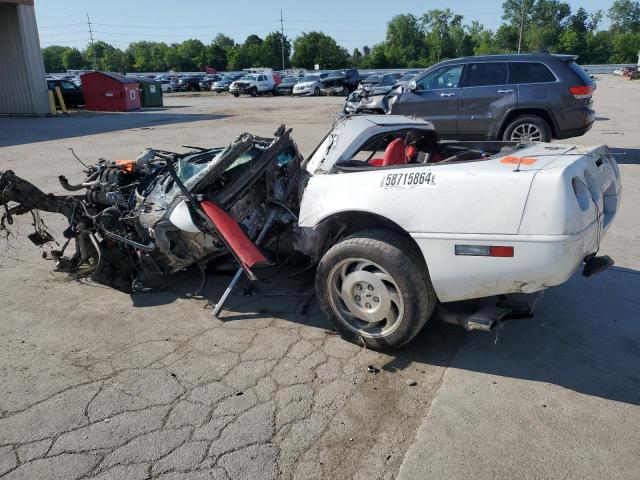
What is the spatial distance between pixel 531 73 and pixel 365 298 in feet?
26.0

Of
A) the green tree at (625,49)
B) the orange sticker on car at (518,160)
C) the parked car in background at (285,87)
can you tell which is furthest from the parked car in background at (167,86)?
the green tree at (625,49)

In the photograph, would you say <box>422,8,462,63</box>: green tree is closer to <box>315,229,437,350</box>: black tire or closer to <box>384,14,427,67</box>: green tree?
<box>384,14,427,67</box>: green tree

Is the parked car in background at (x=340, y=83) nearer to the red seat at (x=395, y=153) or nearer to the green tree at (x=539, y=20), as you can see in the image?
the red seat at (x=395, y=153)

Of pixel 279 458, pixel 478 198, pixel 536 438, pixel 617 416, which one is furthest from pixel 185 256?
pixel 617 416

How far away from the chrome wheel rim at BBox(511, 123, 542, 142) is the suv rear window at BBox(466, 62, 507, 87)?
0.89 m

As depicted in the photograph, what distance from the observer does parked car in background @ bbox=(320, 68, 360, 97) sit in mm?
36312

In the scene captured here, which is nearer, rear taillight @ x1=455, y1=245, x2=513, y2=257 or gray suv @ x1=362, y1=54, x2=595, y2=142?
rear taillight @ x1=455, y1=245, x2=513, y2=257

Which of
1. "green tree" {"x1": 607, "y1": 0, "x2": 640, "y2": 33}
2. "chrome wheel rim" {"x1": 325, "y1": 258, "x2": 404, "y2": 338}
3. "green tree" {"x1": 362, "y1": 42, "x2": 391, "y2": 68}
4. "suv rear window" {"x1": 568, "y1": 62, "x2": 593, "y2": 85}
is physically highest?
"green tree" {"x1": 607, "y1": 0, "x2": 640, "y2": 33}

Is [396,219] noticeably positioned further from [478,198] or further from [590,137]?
[590,137]

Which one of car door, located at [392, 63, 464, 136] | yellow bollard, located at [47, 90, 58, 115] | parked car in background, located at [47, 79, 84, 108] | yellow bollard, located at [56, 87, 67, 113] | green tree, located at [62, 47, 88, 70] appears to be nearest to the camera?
car door, located at [392, 63, 464, 136]

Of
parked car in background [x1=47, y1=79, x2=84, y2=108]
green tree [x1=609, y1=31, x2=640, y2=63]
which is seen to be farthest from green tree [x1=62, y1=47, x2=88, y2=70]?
green tree [x1=609, y1=31, x2=640, y2=63]

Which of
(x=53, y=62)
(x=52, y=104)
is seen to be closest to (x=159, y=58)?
(x=53, y=62)

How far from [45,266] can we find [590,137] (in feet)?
41.6

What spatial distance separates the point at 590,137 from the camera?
13.1 meters
